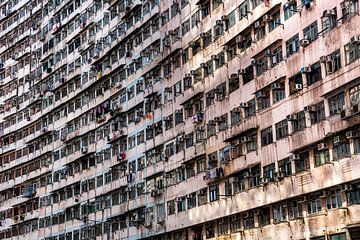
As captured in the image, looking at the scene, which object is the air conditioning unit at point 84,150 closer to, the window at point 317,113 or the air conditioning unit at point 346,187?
the window at point 317,113

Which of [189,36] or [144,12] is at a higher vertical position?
[144,12]

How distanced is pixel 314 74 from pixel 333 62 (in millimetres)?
1354

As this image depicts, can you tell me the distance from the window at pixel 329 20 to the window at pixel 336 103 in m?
2.96

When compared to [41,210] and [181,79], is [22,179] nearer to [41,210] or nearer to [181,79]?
[41,210]

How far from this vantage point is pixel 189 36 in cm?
4091

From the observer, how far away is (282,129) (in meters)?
31.7

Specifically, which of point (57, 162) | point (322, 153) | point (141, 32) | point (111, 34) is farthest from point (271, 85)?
point (57, 162)

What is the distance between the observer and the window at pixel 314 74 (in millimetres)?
29530

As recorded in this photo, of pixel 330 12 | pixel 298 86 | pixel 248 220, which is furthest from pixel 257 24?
pixel 248 220

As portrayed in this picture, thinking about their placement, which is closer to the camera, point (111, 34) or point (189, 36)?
point (189, 36)

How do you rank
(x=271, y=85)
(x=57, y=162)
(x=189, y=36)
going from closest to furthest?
1. (x=271, y=85)
2. (x=189, y=36)
3. (x=57, y=162)

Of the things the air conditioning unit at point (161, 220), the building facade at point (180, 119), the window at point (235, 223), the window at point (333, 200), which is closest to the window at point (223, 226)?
the building facade at point (180, 119)

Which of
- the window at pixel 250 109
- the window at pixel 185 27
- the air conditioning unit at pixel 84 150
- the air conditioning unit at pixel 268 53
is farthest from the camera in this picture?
the air conditioning unit at pixel 84 150

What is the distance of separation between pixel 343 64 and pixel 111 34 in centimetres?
Result: 2522
